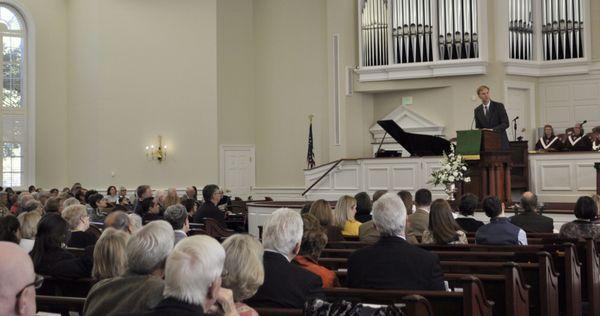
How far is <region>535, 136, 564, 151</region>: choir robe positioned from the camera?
16.0m

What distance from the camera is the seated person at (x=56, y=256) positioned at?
221 inches

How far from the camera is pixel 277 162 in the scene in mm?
21156

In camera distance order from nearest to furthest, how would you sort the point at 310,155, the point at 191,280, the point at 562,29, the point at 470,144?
the point at 191,280, the point at 470,144, the point at 562,29, the point at 310,155

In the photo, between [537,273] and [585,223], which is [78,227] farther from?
[585,223]

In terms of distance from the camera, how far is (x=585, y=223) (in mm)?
7551

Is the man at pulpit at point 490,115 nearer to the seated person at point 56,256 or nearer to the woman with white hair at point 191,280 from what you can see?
the seated person at point 56,256

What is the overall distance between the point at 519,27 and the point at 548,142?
110 inches

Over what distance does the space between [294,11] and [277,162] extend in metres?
3.90

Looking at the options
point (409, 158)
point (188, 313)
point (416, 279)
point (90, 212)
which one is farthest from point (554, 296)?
point (409, 158)

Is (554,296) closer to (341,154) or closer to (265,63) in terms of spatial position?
(341,154)

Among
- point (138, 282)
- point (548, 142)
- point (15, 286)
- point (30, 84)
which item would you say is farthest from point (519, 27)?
point (15, 286)

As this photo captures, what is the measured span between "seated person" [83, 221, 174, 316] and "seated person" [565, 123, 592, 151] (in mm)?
12624

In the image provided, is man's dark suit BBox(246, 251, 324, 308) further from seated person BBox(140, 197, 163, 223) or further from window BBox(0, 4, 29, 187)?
window BBox(0, 4, 29, 187)

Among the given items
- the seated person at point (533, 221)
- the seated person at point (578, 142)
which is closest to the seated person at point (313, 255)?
the seated person at point (533, 221)
